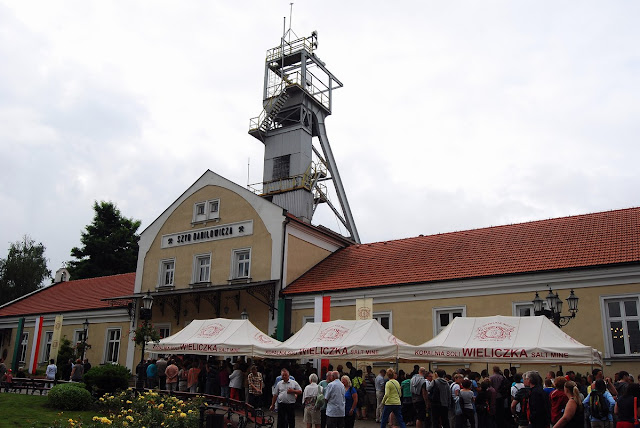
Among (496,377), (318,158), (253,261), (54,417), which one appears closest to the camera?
(496,377)

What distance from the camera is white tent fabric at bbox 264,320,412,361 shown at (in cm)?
1558

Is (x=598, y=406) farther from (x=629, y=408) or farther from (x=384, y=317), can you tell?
(x=384, y=317)

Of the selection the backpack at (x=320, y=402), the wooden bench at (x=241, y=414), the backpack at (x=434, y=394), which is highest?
the backpack at (x=434, y=394)

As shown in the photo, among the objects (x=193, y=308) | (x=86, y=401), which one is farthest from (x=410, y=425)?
(x=193, y=308)

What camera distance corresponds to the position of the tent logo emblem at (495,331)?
14453 millimetres

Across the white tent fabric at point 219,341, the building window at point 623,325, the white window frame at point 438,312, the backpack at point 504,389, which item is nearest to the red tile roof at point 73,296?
the white tent fabric at point 219,341

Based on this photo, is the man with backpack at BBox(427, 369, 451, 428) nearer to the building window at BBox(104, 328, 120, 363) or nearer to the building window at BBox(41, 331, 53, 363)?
the building window at BBox(104, 328, 120, 363)

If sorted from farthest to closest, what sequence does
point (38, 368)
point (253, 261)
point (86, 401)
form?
point (38, 368) < point (253, 261) < point (86, 401)

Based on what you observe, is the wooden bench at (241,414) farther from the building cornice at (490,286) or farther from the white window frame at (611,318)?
the white window frame at (611,318)

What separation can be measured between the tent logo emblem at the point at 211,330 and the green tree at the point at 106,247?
36206mm

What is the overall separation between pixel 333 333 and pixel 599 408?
7.69 metres

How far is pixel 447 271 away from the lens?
867 inches

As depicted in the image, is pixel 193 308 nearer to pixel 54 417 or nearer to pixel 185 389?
pixel 185 389

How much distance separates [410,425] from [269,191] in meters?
21.6
